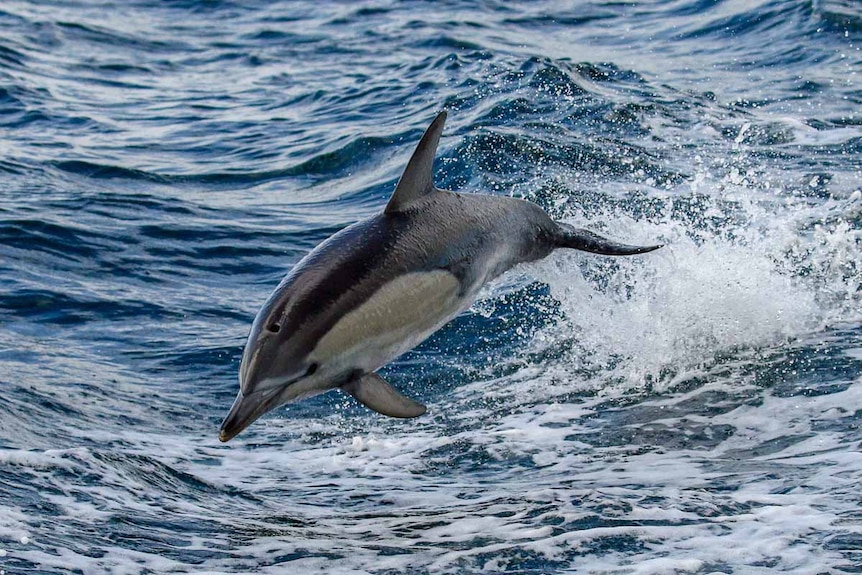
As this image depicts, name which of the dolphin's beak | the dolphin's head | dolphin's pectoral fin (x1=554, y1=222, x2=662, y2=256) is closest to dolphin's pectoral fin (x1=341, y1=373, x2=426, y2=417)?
the dolphin's head

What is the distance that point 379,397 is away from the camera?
465cm

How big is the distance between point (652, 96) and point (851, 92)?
84.8 inches

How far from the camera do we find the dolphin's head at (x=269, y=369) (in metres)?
4.25

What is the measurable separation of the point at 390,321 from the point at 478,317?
4.52m

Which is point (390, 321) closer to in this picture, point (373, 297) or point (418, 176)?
point (373, 297)

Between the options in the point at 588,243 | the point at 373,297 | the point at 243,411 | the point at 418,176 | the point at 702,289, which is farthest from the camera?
the point at 702,289

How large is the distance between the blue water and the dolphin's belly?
94cm

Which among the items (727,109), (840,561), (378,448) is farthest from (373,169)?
(840,561)

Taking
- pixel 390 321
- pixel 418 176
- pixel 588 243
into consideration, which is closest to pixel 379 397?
pixel 390 321

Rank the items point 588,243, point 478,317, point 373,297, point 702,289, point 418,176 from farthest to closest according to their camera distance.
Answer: point 478,317
point 702,289
point 588,243
point 418,176
point 373,297

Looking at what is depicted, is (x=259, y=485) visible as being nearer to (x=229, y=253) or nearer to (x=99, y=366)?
(x=99, y=366)

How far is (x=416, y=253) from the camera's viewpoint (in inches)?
193

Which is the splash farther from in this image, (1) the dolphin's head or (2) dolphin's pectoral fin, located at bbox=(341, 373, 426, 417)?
(1) the dolphin's head

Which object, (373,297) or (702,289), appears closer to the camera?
(373,297)
